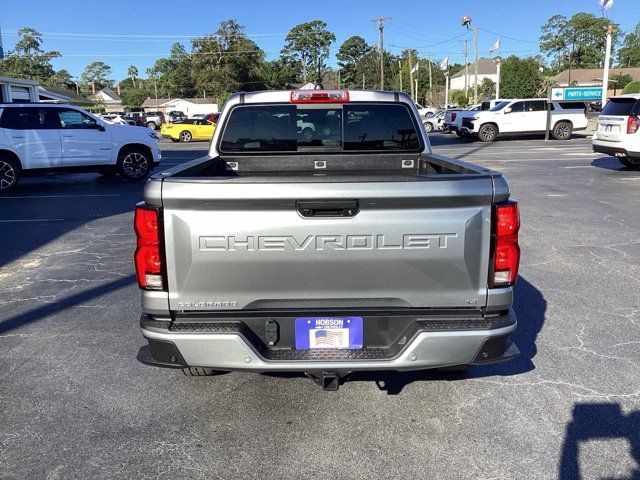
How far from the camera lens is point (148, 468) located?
3.01 metres

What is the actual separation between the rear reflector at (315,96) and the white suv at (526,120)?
23651 millimetres

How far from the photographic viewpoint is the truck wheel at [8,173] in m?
13.0

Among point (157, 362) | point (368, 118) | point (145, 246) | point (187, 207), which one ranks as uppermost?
point (368, 118)

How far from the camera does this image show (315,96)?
4.42 m

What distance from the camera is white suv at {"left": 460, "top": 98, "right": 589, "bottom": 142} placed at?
26531 mm

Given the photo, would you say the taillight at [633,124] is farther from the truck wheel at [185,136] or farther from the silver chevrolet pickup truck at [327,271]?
the truck wheel at [185,136]

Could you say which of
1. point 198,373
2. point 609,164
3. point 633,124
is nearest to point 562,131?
point 609,164

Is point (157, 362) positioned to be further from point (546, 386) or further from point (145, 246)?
point (546, 386)

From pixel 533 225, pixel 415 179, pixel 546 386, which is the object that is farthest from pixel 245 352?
pixel 533 225

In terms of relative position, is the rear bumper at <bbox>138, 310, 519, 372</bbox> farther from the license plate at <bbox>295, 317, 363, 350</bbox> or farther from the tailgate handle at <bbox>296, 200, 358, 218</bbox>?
the tailgate handle at <bbox>296, 200, 358, 218</bbox>

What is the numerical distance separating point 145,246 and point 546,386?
9.16 feet

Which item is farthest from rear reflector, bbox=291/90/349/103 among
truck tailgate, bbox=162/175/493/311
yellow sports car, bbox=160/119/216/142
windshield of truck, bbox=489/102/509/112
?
yellow sports car, bbox=160/119/216/142

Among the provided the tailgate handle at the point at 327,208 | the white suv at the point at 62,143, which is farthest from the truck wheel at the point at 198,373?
the white suv at the point at 62,143

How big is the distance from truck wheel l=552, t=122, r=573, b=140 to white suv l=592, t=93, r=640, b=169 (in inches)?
520
